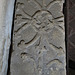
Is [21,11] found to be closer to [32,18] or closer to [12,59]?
[32,18]

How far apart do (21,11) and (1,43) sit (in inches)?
6.6

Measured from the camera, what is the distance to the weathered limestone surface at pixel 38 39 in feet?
1.61

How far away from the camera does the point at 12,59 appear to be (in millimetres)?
493

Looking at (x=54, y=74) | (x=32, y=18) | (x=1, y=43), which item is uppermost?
(x=32, y=18)

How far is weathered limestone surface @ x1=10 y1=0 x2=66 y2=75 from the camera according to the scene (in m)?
0.49

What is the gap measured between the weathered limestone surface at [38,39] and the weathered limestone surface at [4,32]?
3 centimetres

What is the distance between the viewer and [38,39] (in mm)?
518

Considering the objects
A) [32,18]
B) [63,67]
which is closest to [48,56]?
[63,67]

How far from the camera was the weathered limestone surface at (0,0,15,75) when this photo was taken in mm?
483

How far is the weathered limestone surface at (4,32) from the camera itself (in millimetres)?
483

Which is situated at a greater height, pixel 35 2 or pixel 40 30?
pixel 35 2

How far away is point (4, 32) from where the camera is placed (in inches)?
19.4

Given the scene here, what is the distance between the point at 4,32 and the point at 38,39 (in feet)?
0.47

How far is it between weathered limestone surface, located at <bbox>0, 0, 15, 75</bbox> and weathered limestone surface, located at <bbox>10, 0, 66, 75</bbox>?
0.09 feet
